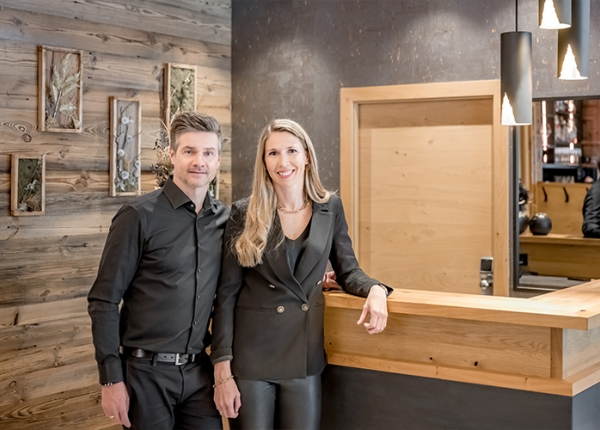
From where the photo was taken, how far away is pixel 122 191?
14.0 feet

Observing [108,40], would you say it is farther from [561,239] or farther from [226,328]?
[561,239]

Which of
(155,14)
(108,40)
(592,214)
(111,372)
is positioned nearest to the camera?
(111,372)

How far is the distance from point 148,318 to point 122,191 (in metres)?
1.99

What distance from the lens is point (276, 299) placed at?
7.96 feet

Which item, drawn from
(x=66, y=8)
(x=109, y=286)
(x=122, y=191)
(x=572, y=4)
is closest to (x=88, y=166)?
(x=122, y=191)

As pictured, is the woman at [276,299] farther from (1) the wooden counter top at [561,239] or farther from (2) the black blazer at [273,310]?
(1) the wooden counter top at [561,239]

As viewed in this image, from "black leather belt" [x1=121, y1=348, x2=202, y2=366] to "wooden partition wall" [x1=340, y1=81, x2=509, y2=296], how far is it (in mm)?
2286

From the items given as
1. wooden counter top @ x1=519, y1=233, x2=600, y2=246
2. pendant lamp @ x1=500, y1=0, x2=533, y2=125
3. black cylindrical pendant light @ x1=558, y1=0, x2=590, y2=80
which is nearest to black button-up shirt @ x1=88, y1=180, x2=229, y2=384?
pendant lamp @ x1=500, y1=0, x2=533, y2=125

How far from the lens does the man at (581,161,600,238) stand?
4842 mm

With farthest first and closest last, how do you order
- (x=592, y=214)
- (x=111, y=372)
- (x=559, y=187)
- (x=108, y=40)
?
1. (x=559, y=187)
2. (x=592, y=214)
3. (x=108, y=40)
4. (x=111, y=372)

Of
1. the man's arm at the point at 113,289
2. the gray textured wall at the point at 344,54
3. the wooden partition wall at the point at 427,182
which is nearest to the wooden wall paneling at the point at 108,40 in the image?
the gray textured wall at the point at 344,54

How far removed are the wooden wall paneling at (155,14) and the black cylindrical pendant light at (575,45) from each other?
7.91 ft

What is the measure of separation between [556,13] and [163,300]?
5.35 feet

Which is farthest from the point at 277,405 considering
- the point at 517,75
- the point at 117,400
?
the point at 517,75
